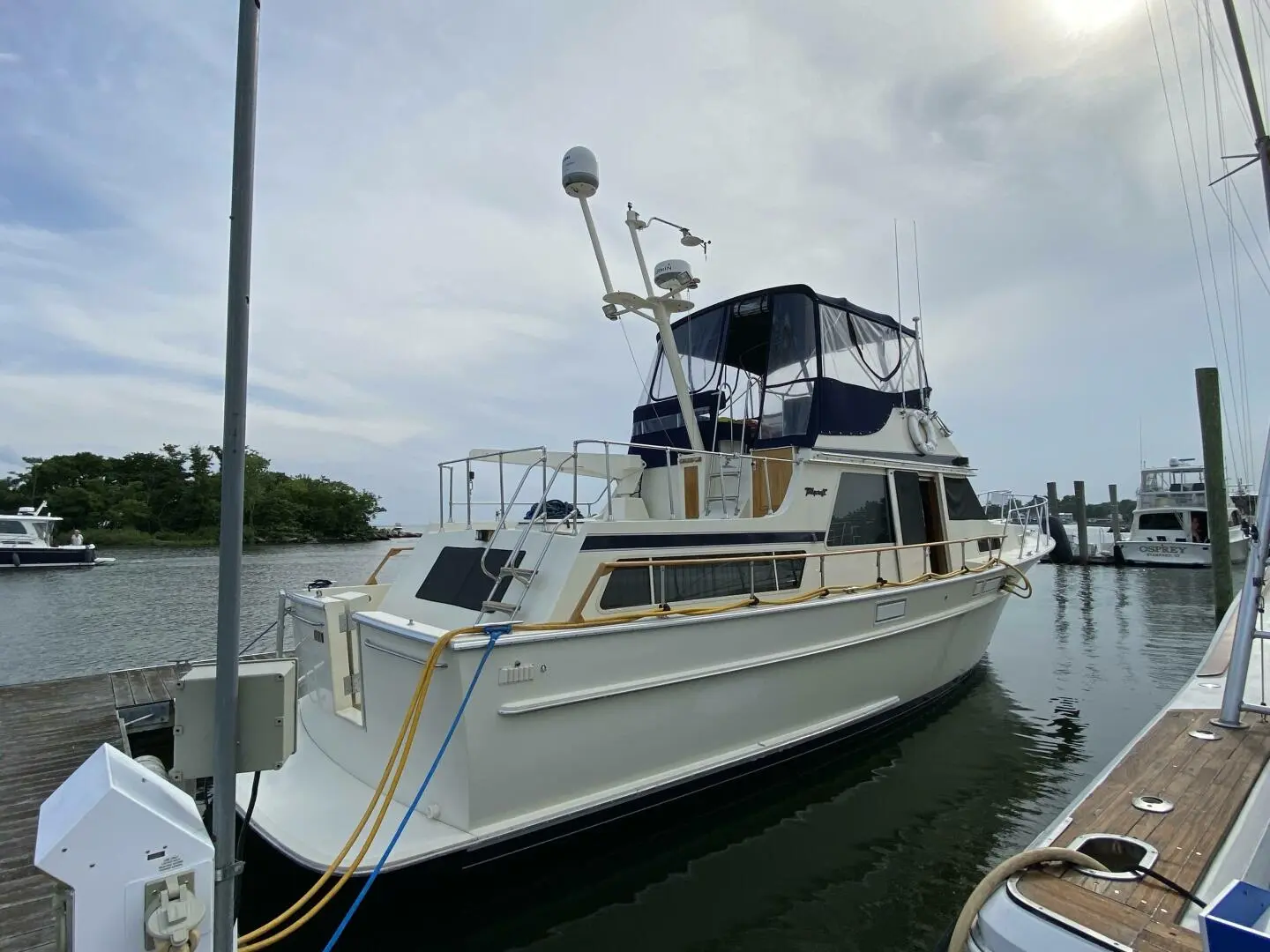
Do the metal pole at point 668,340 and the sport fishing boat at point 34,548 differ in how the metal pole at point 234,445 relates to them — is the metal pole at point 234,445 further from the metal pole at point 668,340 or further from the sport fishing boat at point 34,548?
the sport fishing boat at point 34,548

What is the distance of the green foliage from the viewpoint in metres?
54.6

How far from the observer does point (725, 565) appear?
5.55 metres

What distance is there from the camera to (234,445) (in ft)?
6.13

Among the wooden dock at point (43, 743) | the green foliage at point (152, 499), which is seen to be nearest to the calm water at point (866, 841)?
the wooden dock at point (43, 743)

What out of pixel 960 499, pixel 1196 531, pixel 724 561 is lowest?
pixel 1196 531

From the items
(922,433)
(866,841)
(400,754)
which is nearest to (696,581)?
(866,841)

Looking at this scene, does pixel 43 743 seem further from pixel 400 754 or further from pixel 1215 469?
pixel 1215 469

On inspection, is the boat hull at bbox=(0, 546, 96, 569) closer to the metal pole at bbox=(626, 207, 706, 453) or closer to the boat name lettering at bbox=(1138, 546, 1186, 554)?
the metal pole at bbox=(626, 207, 706, 453)

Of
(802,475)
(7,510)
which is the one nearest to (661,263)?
(802,475)

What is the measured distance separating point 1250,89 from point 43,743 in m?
10.7

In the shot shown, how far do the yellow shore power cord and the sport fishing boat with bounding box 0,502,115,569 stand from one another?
1515 inches

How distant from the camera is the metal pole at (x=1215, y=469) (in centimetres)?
935

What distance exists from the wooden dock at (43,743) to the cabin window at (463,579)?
220 centimetres

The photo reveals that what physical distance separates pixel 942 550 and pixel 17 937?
26.9ft
